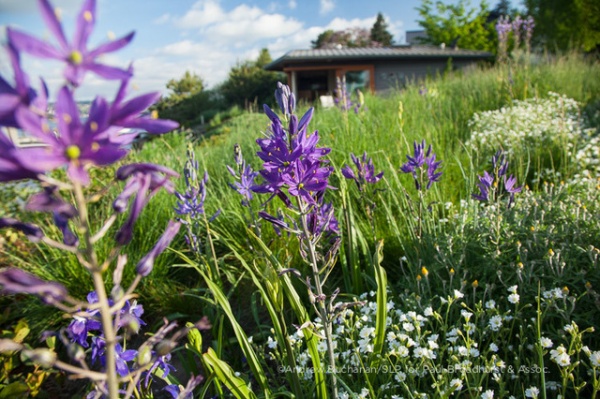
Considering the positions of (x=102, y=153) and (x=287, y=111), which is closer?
(x=102, y=153)

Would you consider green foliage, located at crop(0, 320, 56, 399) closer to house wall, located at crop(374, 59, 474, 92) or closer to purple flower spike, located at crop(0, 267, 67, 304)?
purple flower spike, located at crop(0, 267, 67, 304)

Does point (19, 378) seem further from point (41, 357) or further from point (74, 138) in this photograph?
point (74, 138)

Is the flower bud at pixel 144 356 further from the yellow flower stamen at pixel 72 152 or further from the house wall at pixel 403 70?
the house wall at pixel 403 70

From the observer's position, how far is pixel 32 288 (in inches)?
27.3

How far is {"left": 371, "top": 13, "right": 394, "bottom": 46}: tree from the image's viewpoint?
181ft

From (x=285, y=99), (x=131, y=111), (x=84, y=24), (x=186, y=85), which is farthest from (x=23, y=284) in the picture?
(x=186, y=85)

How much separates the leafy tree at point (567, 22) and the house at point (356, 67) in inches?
168

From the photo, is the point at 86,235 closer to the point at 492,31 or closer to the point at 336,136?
the point at 336,136

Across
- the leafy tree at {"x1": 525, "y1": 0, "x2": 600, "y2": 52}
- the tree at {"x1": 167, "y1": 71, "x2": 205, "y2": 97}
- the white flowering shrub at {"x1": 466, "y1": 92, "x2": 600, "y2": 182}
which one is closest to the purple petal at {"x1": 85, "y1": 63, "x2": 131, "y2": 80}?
the white flowering shrub at {"x1": 466, "y1": 92, "x2": 600, "y2": 182}

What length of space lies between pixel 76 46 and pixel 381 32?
6146cm

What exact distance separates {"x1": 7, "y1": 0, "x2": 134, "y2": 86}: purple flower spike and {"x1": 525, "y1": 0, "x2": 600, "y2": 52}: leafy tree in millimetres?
19622

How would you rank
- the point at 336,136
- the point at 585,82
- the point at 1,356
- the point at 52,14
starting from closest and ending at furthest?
the point at 52,14 → the point at 1,356 → the point at 336,136 → the point at 585,82

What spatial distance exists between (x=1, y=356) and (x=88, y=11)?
99.6 inches

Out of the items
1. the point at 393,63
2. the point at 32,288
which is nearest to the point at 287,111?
the point at 32,288
